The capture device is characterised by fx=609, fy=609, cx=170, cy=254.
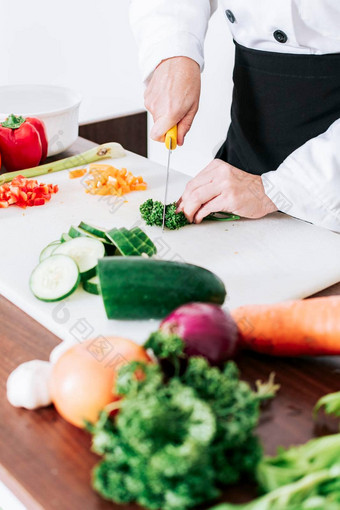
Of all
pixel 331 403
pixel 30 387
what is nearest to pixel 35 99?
pixel 30 387

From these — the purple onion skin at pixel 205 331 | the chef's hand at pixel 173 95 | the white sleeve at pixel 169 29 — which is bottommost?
the purple onion skin at pixel 205 331

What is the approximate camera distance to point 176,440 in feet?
2.34

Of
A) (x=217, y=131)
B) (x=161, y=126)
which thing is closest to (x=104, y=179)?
Answer: (x=161, y=126)

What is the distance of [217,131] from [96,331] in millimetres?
2349

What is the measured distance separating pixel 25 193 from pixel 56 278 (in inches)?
21.3

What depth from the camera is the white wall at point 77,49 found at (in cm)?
367

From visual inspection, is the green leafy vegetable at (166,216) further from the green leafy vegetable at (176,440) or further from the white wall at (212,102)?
the white wall at (212,102)

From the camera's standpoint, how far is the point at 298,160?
1.58m

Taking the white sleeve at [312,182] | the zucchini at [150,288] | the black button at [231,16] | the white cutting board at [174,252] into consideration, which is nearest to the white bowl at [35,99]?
the white cutting board at [174,252]

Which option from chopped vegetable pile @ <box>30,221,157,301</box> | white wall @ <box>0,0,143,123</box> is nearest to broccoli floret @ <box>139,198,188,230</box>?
chopped vegetable pile @ <box>30,221,157,301</box>

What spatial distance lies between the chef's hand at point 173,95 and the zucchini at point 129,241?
0.43 meters

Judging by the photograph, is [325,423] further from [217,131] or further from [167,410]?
[217,131]

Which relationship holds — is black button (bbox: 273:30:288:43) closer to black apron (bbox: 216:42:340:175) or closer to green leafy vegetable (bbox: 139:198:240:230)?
black apron (bbox: 216:42:340:175)

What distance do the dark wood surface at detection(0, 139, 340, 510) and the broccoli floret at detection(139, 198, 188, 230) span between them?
509 millimetres
